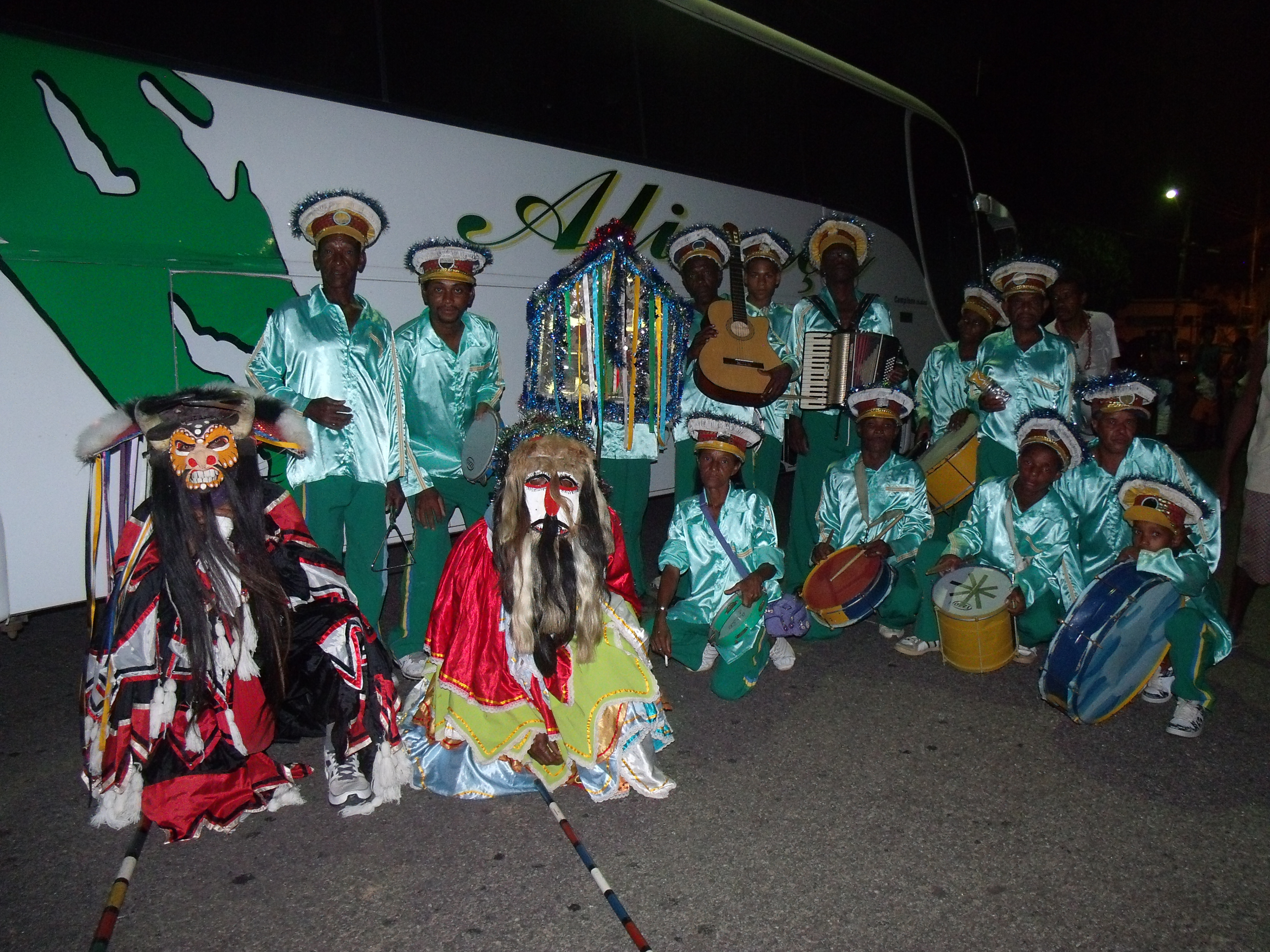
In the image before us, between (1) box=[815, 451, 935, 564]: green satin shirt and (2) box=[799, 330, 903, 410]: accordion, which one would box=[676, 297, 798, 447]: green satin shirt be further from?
(1) box=[815, 451, 935, 564]: green satin shirt

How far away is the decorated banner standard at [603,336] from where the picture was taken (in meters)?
4.69

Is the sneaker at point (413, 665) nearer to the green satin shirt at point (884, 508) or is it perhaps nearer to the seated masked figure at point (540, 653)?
the seated masked figure at point (540, 653)

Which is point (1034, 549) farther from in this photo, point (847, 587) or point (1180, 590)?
point (847, 587)

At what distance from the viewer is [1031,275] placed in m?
5.93

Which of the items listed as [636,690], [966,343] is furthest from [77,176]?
[966,343]

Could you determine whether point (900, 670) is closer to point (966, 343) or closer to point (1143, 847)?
point (1143, 847)

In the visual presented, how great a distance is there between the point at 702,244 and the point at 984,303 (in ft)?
8.86

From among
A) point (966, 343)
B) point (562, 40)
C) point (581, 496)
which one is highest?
point (562, 40)

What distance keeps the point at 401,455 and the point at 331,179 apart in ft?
5.70

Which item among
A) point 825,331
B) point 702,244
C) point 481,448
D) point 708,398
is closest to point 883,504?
point 708,398

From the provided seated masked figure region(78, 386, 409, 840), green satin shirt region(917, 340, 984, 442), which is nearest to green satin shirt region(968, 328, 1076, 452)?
green satin shirt region(917, 340, 984, 442)

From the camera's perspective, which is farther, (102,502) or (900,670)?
(900,670)

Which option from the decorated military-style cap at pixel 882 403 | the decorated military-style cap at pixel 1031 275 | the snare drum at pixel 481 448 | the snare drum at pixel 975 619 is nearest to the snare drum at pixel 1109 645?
the snare drum at pixel 975 619

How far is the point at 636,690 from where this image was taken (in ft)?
10.9
